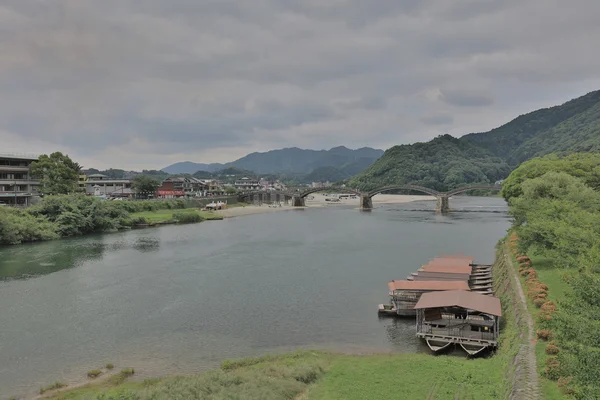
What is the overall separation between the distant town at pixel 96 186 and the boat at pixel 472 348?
170 ft

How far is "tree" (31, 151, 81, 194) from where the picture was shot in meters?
50.5

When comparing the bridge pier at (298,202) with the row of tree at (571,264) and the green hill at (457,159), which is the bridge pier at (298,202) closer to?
the green hill at (457,159)

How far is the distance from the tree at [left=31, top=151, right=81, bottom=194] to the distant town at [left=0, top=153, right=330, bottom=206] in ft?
4.59

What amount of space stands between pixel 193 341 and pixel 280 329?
345 centimetres

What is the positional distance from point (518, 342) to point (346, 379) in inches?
196

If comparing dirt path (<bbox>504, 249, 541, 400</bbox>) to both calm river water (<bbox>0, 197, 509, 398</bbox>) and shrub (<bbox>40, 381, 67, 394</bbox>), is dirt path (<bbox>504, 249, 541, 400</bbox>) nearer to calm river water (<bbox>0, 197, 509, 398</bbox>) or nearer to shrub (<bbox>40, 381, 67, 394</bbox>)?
calm river water (<bbox>0, 197, 509, 398</bbox>)

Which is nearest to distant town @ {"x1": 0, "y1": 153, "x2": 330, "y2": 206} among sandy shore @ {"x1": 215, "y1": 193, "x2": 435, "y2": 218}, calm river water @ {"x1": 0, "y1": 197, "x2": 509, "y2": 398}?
sandy shore @ {"x1": 215, "y1": 193, "x2": 435, "y2": 218}

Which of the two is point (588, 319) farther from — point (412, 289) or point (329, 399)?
point (412, 289)

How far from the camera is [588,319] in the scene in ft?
23.1

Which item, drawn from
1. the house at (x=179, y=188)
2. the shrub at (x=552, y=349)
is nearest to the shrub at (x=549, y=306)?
the shrub at (x=552, y=349)

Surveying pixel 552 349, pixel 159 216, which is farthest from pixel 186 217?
pixel 552 349

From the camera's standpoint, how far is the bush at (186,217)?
56.4 m

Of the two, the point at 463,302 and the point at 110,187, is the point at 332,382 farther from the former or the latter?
the point at 110,187

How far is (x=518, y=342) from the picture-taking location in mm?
11242
